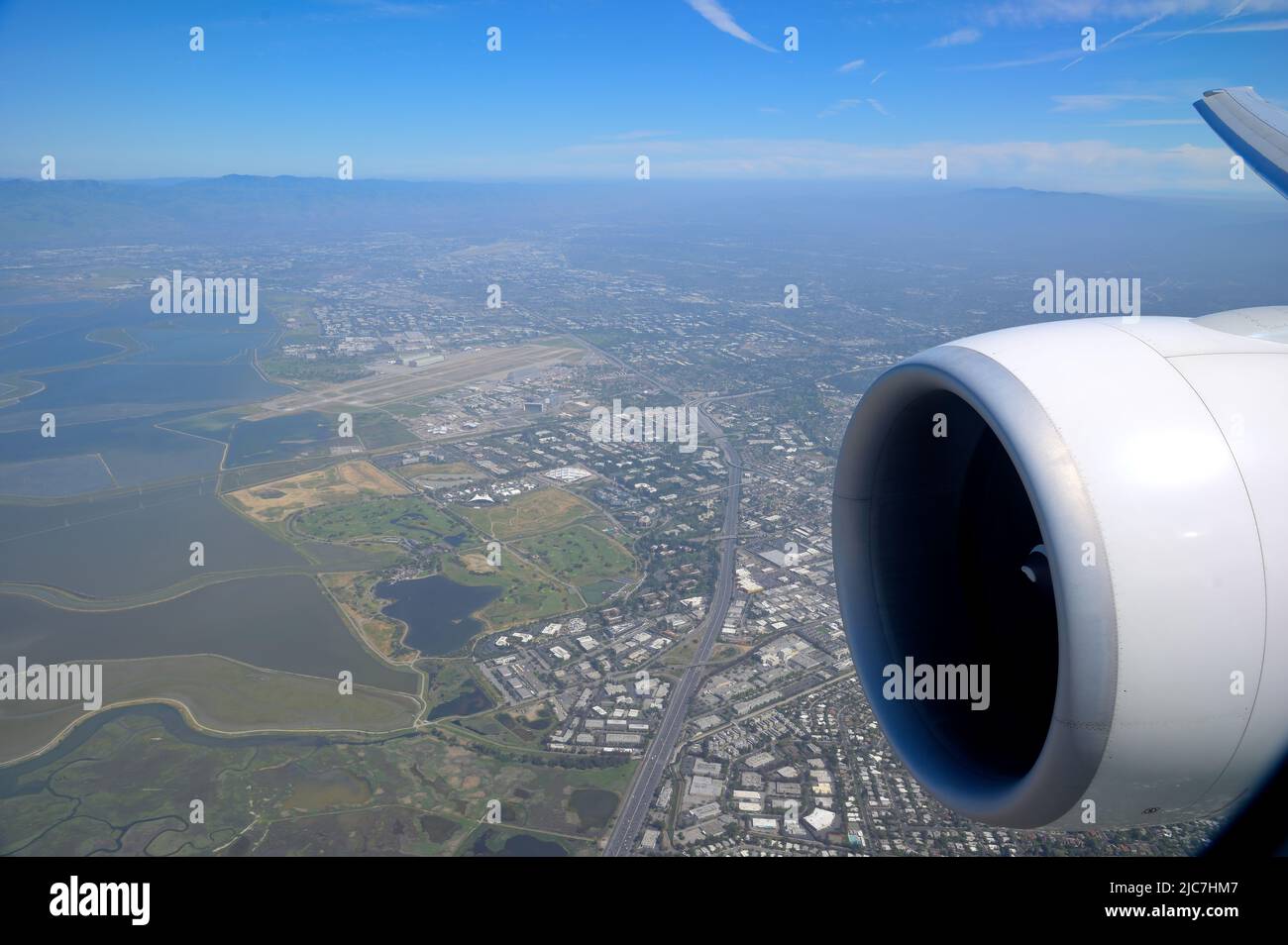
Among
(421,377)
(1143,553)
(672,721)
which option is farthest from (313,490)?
(1143,553)

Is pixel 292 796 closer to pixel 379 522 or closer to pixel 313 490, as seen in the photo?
pixel 379 522

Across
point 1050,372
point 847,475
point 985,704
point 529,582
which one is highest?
point 1050,372

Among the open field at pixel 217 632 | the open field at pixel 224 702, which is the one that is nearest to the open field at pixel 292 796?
the open field at pixel 224 702

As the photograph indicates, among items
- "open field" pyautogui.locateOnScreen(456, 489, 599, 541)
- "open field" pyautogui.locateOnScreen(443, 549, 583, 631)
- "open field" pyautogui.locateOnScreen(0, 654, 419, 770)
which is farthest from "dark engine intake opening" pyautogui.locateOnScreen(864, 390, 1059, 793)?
"open field" pyautogui.locateOnScreen(456, 489, 599, 541)

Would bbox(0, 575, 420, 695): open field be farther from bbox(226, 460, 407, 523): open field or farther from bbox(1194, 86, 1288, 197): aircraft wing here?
bbox(1194, 86, 1288, 197): aircraft wing

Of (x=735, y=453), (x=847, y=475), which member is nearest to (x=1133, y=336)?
(x=847, y=475)
